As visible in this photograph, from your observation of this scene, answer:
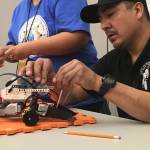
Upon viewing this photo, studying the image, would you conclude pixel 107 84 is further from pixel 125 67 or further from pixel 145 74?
pixel 125 67

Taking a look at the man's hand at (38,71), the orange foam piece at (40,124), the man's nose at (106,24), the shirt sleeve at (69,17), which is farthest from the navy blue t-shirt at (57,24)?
the orange foam piece at (40,124)

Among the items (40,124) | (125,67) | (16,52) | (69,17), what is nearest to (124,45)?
(125,67)

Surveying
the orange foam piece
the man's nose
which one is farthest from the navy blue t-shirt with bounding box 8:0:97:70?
the orange foam piece

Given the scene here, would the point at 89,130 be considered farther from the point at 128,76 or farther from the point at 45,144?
the point at 128,76

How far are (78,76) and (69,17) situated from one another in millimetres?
459

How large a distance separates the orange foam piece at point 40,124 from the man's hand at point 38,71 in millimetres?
119

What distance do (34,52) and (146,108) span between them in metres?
0.51

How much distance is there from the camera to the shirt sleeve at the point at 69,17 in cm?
139

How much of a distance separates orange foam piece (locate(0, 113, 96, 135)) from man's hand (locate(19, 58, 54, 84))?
119mm

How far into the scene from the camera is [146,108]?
1.03 meters

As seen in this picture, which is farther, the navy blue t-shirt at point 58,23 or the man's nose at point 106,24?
the navy blue t-shirt at point 58,23

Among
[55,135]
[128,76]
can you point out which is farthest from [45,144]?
[128,76]

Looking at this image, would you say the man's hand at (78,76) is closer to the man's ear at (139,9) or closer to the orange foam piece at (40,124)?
the orange foam piece at (40,124)

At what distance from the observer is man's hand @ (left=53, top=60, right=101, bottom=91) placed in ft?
3.34
